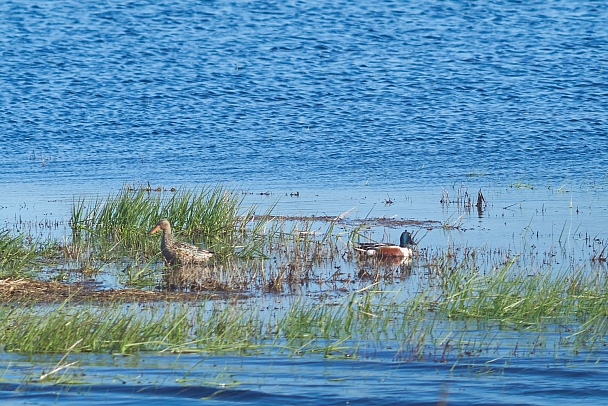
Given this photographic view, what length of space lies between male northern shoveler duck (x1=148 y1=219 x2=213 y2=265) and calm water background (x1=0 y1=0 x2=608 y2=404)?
3.59m

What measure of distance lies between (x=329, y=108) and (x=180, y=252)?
63.6 feet

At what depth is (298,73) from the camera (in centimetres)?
3522

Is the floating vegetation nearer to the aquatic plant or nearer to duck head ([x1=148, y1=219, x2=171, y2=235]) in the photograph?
the aquatic plant

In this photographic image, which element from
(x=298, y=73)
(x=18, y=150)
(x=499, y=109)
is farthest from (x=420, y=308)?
(x=298, y=73)

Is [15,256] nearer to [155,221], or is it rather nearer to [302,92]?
[155,221]

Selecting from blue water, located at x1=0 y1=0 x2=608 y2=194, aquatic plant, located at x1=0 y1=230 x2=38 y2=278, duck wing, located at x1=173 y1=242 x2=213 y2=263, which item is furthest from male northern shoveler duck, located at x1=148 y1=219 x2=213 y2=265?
blue water, located at x1=0 y1=0 x2=608 y2=194

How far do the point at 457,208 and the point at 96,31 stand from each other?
84.5 ft

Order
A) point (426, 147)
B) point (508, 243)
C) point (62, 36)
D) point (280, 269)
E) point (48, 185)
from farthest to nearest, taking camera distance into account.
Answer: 1. point (62, 36)
2. point (426, 147)
3. point (48, 185)
4. point (508, 243)
5. point (280, 269)

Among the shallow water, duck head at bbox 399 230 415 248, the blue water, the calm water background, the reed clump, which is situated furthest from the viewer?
the blue water

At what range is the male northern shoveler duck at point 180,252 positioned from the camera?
40.4ft

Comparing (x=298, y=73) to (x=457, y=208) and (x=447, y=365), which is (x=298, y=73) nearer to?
(x=457, y=208)

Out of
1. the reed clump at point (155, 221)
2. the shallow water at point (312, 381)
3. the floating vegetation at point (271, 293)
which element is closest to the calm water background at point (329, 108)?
the shallow water at point (312, 381)

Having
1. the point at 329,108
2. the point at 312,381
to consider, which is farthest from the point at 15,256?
the point at 329,108

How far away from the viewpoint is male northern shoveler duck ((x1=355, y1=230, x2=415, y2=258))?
503 inches
